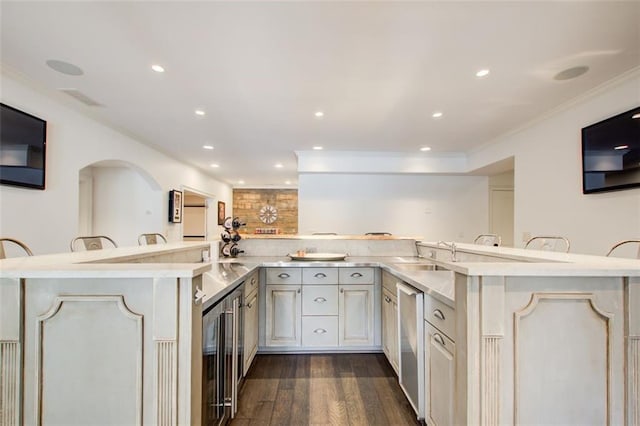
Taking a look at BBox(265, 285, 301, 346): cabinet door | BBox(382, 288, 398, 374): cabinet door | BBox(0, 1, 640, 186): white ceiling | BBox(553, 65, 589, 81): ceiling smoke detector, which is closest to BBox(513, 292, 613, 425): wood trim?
BBox(382, 288, 398, 374): cabinet door

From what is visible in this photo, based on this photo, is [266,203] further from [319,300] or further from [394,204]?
[319,300]

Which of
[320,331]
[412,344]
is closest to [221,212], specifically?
[320,331]

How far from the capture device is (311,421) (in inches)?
70.4

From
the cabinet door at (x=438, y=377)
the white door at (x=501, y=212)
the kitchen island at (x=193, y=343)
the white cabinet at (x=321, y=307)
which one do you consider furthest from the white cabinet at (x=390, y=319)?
the white door at (x=501, y=212)

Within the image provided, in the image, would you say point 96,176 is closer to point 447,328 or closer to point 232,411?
point 232,411

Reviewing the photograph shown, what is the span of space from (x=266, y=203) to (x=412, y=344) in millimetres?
8055

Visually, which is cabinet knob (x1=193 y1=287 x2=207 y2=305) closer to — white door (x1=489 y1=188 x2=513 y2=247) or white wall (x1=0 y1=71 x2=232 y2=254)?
white wall (x1=0 y1=71 x2=232 y2=254)

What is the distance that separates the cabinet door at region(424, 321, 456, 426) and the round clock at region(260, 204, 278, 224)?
7.99 m

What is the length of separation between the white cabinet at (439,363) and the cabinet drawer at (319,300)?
1.27 m

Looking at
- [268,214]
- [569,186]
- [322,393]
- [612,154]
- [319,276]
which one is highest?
[612,154]

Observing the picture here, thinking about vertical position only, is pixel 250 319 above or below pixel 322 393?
above

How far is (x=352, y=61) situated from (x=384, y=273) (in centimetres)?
188

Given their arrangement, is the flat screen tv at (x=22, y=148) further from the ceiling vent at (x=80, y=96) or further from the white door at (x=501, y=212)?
the white door at (x=501, y=212)

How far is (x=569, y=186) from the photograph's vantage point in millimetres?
2975
